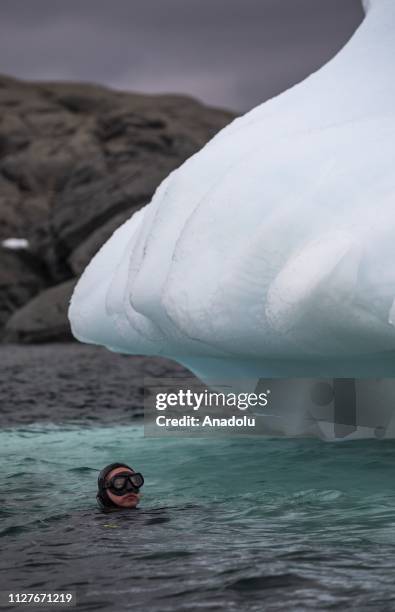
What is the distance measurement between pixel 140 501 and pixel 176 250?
7.56 ft

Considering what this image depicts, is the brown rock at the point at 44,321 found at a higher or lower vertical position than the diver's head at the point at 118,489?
higher

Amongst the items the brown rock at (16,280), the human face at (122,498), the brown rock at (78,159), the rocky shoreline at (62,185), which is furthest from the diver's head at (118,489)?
the brown rock at (16,280)

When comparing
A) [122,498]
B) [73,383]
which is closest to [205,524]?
[122,498]

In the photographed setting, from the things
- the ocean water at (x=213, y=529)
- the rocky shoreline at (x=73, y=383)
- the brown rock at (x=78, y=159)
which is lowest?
the ocean water at (x=213, y=529)

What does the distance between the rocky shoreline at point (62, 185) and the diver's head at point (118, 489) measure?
110 ft

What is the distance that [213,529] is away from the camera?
23.6ft

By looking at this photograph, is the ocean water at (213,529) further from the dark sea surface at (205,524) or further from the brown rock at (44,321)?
the brown rock at (44,321)

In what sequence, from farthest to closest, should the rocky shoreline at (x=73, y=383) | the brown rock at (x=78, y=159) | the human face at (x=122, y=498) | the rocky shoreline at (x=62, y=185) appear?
the brown rock at (x=78, y=159) → the rocky shoreline at (x=62, y=185) → the rocky shoreline at (x=73, y=383) → the human face at (x=122, y=498)

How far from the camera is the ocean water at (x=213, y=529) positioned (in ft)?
18.2

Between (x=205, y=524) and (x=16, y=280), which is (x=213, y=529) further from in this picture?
(x=16, y=280)

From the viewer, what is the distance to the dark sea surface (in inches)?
220

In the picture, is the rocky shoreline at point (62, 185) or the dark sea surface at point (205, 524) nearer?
the dark sea surface at point (205, 524)

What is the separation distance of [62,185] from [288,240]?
58.9 meters

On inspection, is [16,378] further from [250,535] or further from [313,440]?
[250,535]
